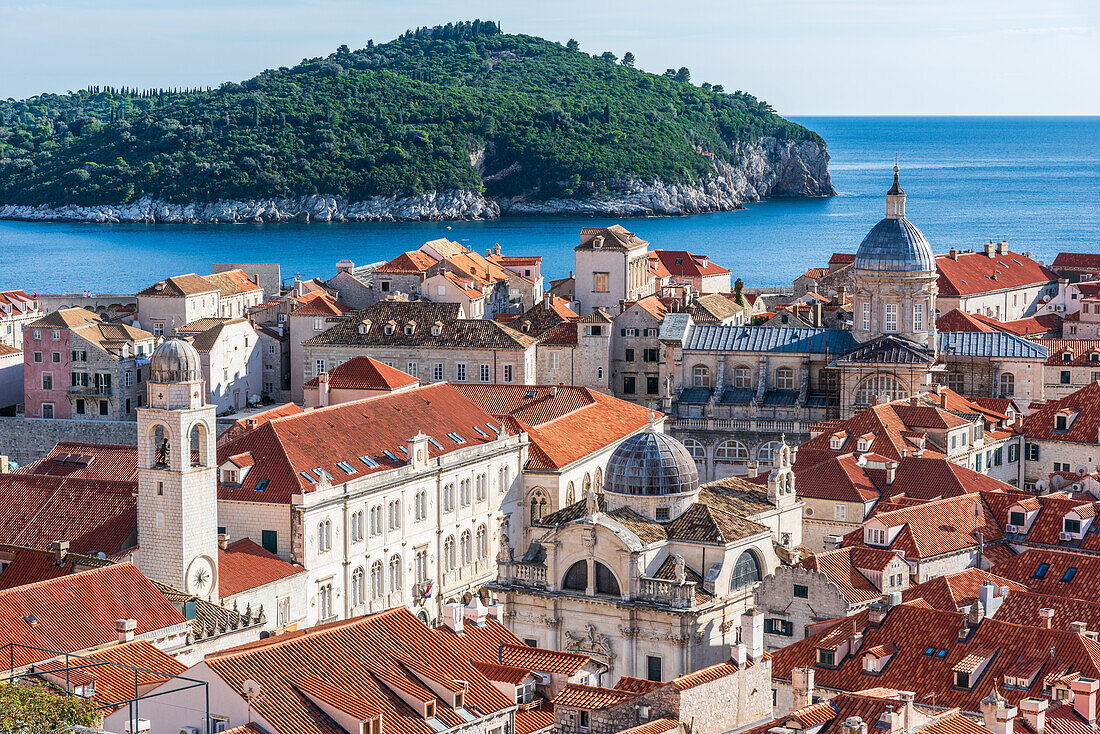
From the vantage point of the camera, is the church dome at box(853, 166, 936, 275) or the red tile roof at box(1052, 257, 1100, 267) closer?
the church dome at box(853, 166, 936, 275)

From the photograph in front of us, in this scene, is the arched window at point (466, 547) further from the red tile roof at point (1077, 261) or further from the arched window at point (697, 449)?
the red tile roof at point (1077, 261)

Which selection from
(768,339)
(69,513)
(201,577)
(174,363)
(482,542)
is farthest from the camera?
(768,339)

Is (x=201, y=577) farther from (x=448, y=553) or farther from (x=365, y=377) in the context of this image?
(x=365, y=377)

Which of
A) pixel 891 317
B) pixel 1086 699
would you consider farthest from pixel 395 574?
pixel 891 317

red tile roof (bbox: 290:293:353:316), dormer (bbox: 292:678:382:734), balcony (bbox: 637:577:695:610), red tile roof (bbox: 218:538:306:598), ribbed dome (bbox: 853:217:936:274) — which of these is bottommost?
red tile roof (bbox: 218:538:306:598)

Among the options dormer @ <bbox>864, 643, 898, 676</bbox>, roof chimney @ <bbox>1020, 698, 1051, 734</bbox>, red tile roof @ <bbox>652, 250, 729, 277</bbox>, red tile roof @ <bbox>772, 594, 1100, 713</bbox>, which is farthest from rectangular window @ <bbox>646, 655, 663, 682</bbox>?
red tile roof @ <bbox>652, 250, 729, 277</bbox>

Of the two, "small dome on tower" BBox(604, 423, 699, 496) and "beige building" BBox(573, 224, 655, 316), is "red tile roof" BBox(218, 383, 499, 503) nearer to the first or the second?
"small dome on tower" BBox(604, 423, 699, 496)
